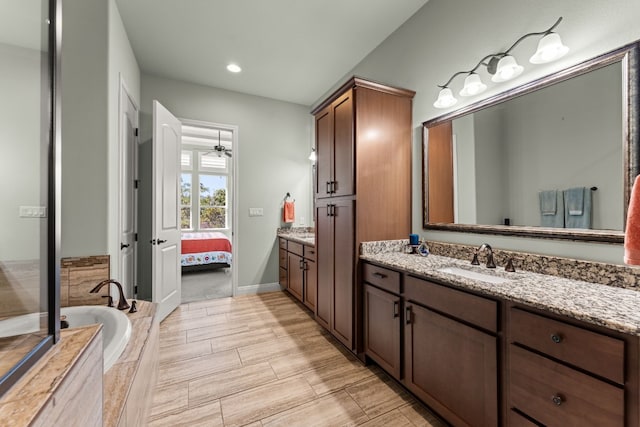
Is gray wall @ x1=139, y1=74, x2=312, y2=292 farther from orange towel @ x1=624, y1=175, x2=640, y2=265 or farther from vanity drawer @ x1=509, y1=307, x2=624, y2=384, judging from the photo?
orange towel @ x1=624, y1=175, x2=640, y2=265

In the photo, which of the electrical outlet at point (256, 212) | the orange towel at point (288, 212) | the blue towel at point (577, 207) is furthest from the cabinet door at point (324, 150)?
the blue towel at point (577, 207)

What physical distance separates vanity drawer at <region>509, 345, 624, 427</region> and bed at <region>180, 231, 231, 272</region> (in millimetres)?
4714

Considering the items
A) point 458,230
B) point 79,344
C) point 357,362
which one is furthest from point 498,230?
point 79,344

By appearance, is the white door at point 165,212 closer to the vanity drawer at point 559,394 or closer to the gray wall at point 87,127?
the gray wall at point 87,127

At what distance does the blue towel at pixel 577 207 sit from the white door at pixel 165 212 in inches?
132

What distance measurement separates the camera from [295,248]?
341 cm

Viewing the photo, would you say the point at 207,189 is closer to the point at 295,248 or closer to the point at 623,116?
the point at 295,248

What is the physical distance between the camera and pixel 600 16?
1.30 meters

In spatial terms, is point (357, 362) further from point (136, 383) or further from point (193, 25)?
point (193, 25)

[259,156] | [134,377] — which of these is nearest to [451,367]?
[134,377]

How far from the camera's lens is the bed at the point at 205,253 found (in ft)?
15.5

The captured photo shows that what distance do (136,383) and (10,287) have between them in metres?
0.93

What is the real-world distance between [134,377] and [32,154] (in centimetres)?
112

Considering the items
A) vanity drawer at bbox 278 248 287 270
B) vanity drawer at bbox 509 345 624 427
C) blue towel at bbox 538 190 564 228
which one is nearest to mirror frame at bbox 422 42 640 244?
blue towel at bbox 538 190 564 228
